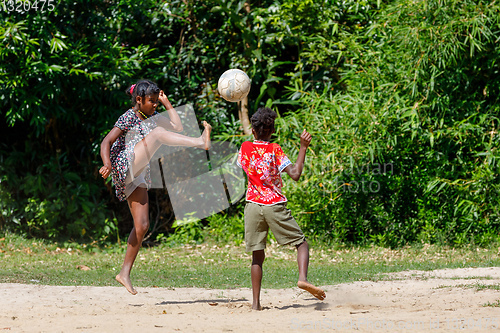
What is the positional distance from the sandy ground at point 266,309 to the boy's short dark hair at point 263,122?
1.27 meters

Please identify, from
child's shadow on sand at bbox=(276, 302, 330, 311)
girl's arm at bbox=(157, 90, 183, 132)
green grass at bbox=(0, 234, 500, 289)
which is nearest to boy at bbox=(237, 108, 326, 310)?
child's shadow on sand at bbox=(276, 302, 330, 311)

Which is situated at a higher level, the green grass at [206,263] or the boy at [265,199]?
the boy at [265,199]

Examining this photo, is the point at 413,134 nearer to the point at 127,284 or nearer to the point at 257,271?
the point at 257,271

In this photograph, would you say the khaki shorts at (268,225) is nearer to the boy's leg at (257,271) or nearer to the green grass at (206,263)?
the boy's leg at (257,271)

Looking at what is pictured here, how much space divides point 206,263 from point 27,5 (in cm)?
393

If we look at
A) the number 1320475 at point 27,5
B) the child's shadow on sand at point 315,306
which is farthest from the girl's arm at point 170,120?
the number 1320475 at point 27,5

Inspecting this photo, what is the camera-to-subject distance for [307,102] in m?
7.79

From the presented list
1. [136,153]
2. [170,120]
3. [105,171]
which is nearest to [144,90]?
[170,120]

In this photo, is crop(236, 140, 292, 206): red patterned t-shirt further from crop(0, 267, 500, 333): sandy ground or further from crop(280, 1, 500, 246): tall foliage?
crop(280, 1, 500, 246): tall foliage

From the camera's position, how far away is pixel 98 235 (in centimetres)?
846

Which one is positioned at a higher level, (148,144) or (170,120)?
(170,120)

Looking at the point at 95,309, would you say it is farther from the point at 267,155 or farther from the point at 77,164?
the point at 77,164

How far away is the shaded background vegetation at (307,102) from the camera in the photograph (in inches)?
274

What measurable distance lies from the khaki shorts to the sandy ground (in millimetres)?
501
